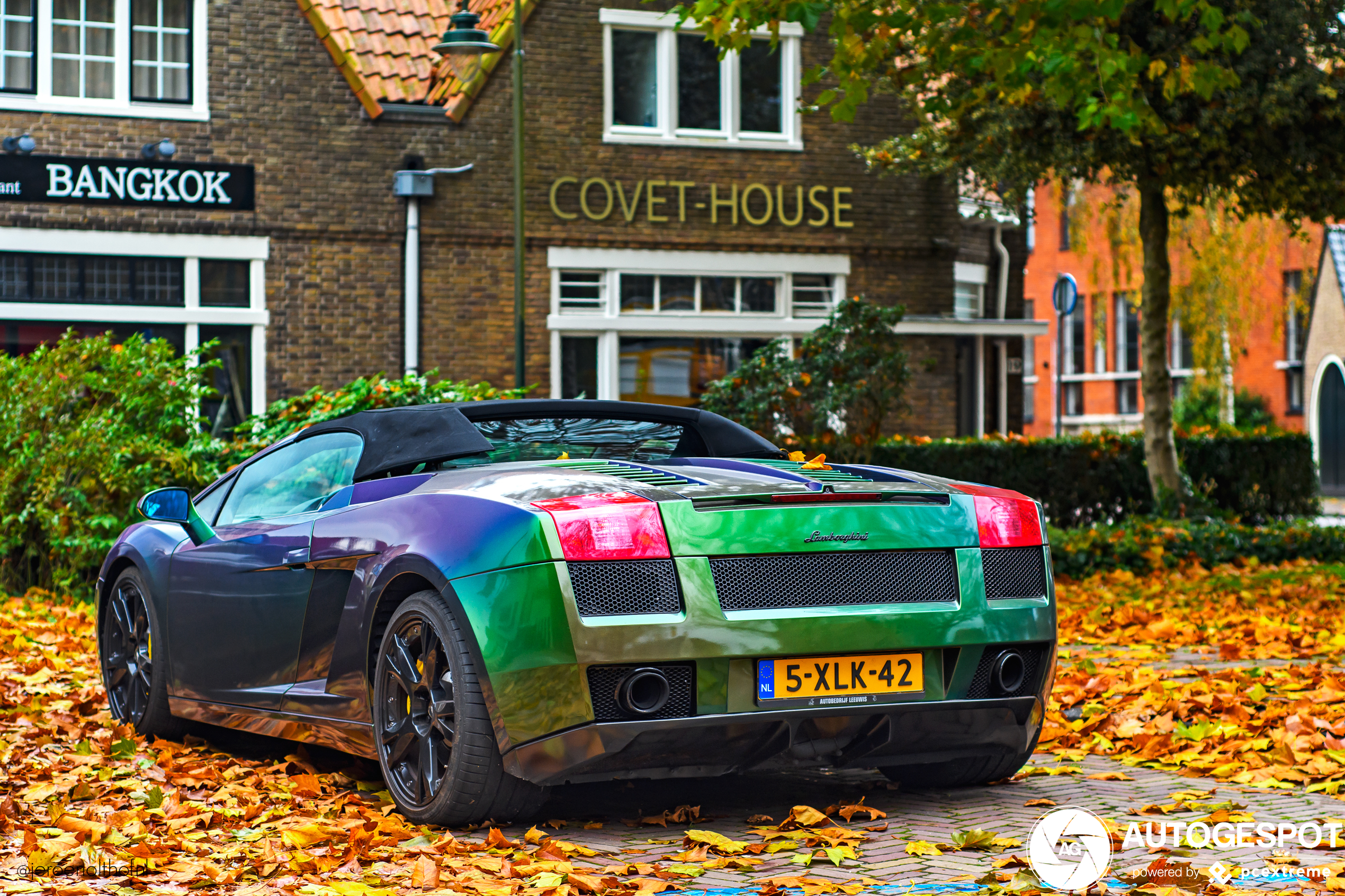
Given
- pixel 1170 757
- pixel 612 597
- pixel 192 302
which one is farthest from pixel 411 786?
pixel 192 302

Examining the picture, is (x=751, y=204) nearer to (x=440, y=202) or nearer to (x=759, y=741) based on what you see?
(x=440, y=202)

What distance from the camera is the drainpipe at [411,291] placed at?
18.8 meters

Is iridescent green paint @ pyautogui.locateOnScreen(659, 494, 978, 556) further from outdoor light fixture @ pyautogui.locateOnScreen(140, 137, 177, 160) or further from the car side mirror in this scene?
outdoor light fixture @ pyautogui.locateOnScreen(140, 137, 177, 160)

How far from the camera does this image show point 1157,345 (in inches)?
585

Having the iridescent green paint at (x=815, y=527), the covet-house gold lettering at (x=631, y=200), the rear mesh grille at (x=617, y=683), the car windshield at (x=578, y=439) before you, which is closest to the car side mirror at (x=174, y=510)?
the car windshield at (x=578, y=439)

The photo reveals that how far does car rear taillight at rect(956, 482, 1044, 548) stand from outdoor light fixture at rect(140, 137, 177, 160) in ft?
48.1

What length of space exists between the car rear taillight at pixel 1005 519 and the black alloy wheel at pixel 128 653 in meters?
3.52

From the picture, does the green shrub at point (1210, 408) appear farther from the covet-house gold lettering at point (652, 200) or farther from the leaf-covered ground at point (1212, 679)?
the leaf-covered ground at point (1212, 679)

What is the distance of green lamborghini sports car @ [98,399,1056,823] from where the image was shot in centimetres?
443

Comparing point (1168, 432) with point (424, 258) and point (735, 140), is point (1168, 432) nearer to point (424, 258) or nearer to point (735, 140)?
point (735, 140)

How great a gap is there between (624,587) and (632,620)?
0.32 feet

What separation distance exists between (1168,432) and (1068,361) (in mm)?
33840

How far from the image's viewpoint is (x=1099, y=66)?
31.6ft

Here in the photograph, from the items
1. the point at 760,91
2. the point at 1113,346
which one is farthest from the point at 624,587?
the point at 1113,346
